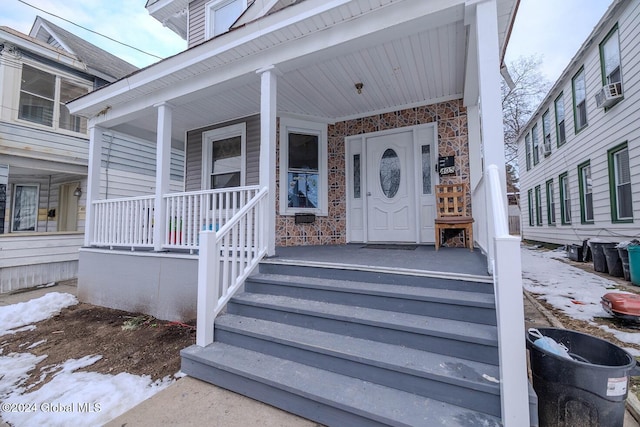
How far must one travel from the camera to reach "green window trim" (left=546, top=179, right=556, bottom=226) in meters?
9.45

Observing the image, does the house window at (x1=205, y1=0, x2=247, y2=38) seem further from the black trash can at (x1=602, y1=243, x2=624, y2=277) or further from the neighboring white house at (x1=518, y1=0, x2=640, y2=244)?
the black trash can at (x1=602, y1=243, x2=624, y2=277)

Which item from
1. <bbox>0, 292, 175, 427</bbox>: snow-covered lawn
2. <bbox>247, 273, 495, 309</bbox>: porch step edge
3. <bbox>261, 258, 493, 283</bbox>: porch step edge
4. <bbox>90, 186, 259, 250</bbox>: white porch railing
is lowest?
<bbox>0, 292, 175, 427</bbox>: snow-covered lawn

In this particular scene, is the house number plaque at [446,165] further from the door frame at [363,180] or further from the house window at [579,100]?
the house window at [579,100]

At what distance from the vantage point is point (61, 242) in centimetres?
671

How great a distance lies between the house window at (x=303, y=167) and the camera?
501 cm

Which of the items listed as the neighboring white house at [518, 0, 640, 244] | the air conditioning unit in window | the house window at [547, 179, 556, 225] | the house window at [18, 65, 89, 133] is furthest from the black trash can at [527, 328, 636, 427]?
the house window at [547, 179, 556, 225]

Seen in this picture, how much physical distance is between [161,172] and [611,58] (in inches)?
342

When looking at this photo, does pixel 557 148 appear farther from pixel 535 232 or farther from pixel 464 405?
pixel 464 405

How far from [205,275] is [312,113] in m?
3.55

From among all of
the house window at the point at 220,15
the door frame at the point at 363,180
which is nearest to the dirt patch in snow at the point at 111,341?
the door frame at the point at 363,180

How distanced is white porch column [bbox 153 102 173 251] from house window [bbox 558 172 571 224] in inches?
394

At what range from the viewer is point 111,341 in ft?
10.7

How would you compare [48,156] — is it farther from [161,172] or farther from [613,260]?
[613,260]

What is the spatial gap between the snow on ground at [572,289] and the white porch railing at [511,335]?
5.80 feet
